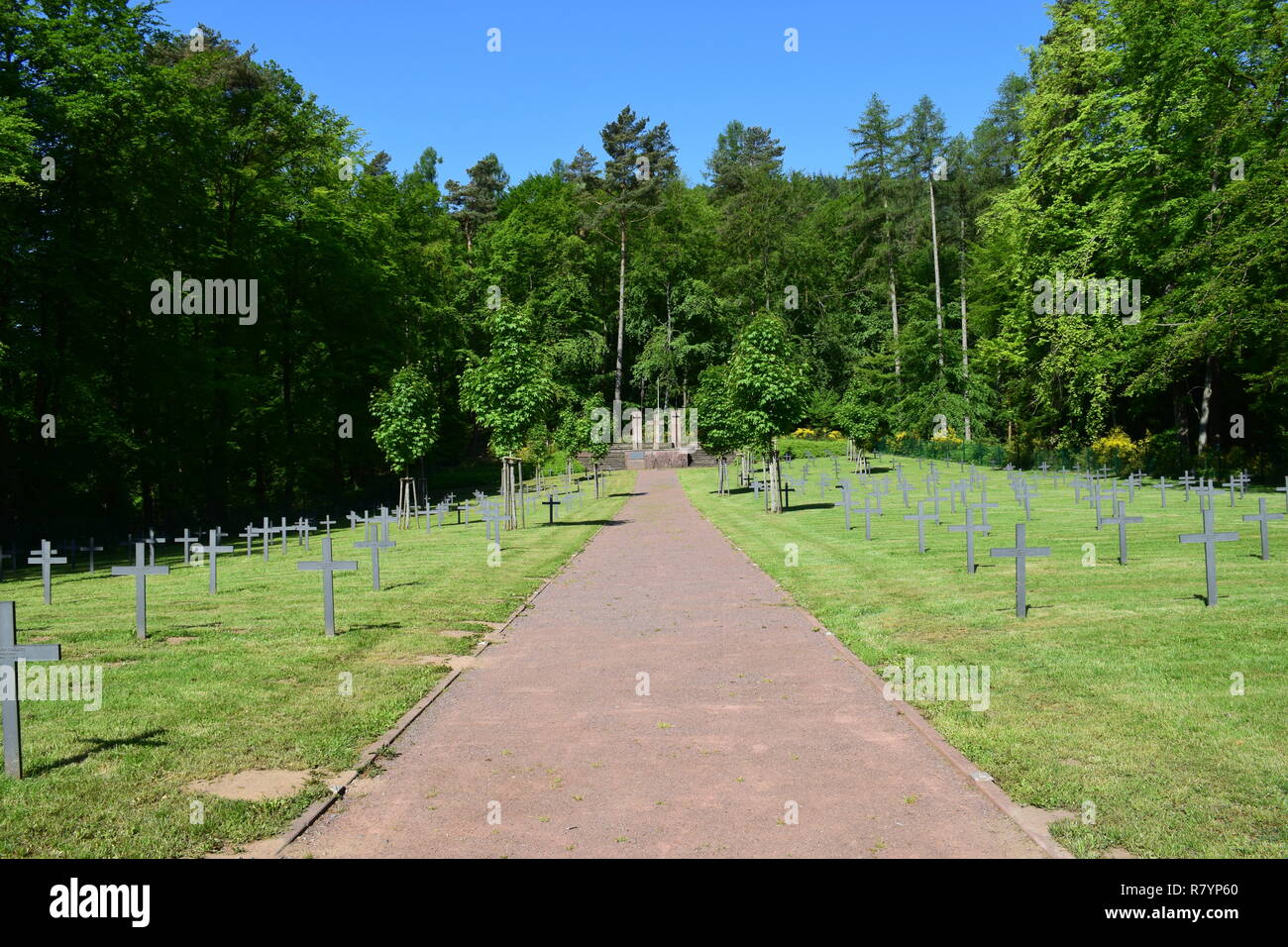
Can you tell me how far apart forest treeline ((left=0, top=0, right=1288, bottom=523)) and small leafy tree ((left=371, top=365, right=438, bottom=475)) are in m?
0.13

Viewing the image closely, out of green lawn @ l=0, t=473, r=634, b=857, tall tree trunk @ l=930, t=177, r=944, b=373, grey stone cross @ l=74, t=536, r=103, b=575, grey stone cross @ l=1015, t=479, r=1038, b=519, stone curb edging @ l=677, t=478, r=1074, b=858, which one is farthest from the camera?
tall tree trunk @ l=930, t=177, r=944, b=373

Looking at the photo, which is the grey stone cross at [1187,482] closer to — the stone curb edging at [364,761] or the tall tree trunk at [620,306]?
the stone curb edging at [364,761]

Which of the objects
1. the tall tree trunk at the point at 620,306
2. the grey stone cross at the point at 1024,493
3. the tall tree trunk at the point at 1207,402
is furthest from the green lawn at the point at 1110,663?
the tall tree trunk at the point at 620,306

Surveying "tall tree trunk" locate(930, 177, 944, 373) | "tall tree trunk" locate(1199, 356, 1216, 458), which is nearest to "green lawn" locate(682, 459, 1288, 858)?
"tall tree trunk" locate(1199, 356, 1216, 458)

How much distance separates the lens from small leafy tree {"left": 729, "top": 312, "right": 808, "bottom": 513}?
3109 cm

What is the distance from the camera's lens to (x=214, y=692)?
8.95m

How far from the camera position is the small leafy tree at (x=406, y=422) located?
32531 mm

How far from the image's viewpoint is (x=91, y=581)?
20.7 metres

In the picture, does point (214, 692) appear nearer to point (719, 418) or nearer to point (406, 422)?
point (406, 422)

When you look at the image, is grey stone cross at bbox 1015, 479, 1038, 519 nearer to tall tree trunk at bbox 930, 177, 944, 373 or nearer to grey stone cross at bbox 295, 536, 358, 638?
grey stone cross at bbox 295, 536, 358, 638

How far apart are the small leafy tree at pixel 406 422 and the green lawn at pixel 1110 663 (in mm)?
16207

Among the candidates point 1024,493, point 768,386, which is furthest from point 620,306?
point 1024,493

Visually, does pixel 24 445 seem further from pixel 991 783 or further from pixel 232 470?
pixel 991 783

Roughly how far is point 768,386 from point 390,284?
2559 centimetres
